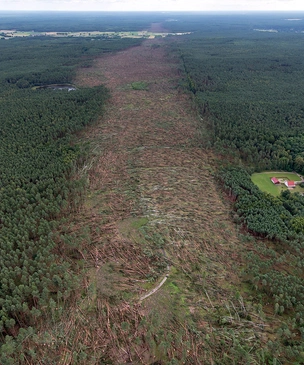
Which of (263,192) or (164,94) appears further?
(164,94)

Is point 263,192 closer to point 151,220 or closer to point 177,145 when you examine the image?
point 151,220


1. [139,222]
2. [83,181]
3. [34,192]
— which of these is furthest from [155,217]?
[34,192]

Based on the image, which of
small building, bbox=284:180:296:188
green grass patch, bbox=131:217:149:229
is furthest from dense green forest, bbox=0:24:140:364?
small building, bbox=284:180:296:188

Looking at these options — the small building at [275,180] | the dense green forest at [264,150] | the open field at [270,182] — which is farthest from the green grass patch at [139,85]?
the small building at [275,180]

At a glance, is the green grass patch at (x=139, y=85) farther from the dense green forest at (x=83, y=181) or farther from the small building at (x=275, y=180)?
the small building at (x=275, y=180)

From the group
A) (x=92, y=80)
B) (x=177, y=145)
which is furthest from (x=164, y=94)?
(x=177, y=145)
